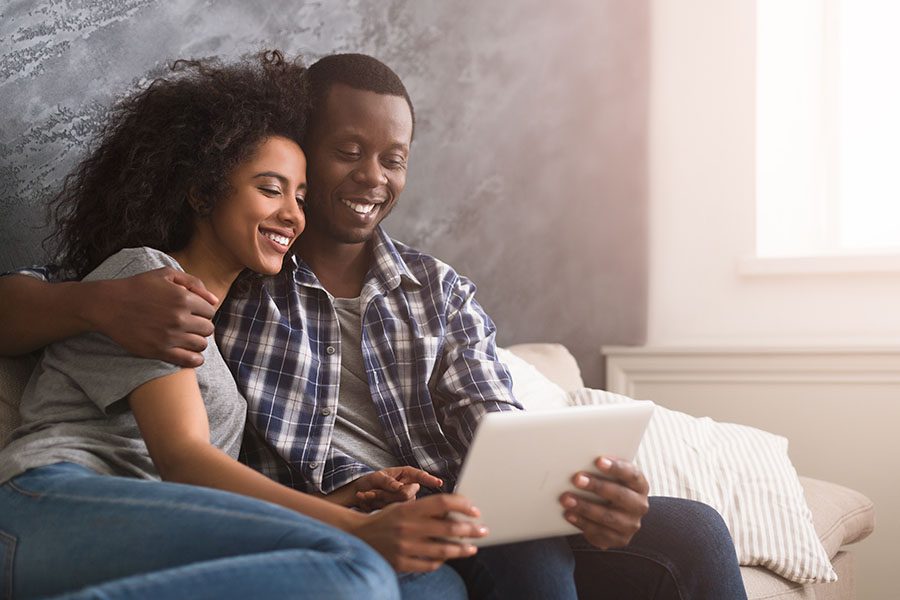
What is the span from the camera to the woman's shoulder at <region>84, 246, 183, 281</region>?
134 cm

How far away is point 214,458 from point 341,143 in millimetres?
617

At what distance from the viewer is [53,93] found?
169 cm

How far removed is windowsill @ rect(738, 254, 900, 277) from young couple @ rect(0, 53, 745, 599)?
122cm

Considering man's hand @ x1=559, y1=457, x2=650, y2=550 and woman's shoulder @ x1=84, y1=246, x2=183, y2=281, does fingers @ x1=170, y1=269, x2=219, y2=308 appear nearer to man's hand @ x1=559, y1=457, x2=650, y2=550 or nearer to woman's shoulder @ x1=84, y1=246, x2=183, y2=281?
woman's shoulder @ x1=84, y1=246, x2=183, y2=281

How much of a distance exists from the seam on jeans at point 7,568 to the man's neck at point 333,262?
0.67 metres

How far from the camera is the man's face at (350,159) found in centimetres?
164

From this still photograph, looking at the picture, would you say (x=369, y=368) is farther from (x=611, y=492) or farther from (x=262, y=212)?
(x=611, y=492)

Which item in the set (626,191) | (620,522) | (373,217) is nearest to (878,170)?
(626,191)

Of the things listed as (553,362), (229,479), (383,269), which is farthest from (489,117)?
Result: (229,479)

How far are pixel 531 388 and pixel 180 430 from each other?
2.99ft

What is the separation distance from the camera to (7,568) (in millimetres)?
1109

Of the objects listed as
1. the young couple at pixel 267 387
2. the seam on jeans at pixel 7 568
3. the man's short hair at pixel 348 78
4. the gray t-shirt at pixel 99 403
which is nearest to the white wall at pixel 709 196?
the young couple at pixel 267 387

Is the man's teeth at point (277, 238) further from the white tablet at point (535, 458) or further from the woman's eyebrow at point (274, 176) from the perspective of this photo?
the white tablet at point (535, 458)

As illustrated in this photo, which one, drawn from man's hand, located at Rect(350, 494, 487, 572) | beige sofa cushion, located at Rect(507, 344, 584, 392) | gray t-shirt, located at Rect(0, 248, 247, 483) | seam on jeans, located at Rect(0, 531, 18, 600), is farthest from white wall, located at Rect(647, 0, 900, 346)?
seam on jeans, located at Rect(0, 531, 18, 600)
